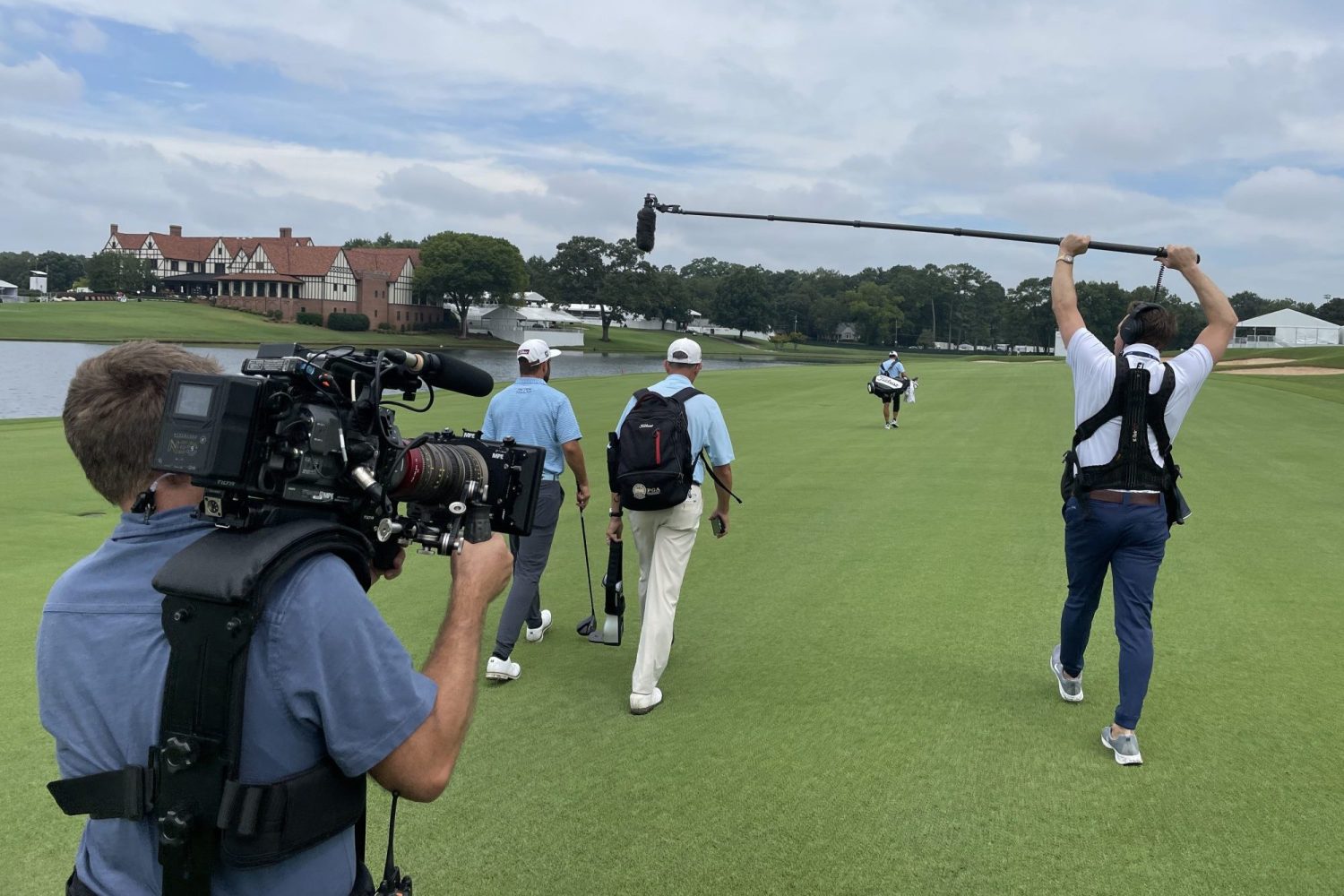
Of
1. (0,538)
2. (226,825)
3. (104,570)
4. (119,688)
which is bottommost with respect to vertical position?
(0,538)

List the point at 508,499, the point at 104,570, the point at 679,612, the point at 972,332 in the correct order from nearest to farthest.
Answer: the point at 104,570, the point at 508,499, the point at 679,612, the point at 972,332

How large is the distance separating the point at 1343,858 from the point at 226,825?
4.34m

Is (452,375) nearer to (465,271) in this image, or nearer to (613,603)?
(613,603)

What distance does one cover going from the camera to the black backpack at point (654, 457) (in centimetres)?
611

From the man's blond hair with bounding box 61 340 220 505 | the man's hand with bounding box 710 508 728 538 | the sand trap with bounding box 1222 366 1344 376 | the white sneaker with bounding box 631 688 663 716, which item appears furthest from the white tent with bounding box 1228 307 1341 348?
the man's blond hair with bounding box 61 340 220 505

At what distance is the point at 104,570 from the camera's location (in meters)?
2.19

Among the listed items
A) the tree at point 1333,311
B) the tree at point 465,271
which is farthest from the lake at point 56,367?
the tree at point 1333,311

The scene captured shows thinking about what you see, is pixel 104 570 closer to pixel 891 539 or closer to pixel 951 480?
pixel 891 539

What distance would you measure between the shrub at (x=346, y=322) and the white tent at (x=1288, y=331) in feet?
297

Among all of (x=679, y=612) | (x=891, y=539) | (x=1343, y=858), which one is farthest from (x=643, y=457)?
(x=891, y=539)

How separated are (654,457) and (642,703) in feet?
4.71

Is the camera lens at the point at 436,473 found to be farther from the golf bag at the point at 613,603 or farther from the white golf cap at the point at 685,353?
the golf bag at the point at 613,603

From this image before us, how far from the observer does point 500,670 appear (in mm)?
6473

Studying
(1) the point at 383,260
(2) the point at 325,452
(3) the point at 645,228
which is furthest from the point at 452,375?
(1) the point at 383,260
